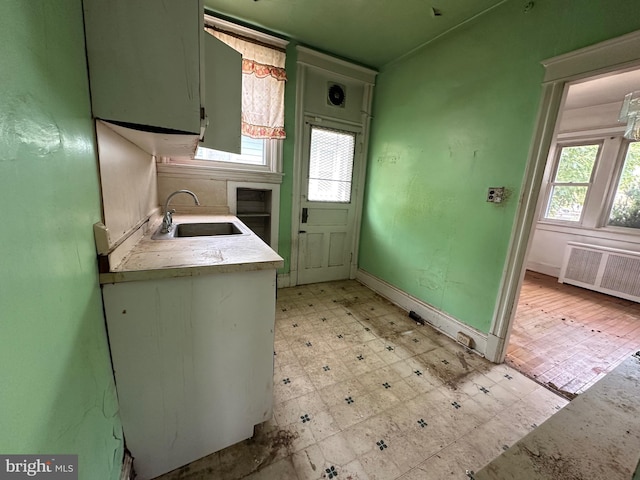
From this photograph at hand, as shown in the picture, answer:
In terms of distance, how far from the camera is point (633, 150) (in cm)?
356

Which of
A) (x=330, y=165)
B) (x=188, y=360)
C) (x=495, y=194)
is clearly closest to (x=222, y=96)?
(x=188, y=360)

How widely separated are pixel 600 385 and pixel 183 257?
1.56 metres

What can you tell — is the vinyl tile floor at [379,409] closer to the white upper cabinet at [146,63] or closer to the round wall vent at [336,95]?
the white upper cabinet at [146,63]

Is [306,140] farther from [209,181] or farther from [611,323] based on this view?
[611,323]

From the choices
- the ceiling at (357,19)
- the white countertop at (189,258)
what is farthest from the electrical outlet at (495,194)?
the white countertop at (189,258)

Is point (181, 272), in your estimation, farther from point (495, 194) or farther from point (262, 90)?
point (262, 90)

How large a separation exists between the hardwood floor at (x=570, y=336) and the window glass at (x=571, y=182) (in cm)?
144

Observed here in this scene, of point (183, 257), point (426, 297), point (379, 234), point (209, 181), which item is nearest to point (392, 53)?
point (379, 234)

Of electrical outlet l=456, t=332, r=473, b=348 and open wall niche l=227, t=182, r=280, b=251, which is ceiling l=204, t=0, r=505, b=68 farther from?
electrical outlet l=456, t=332, r=473, b=348

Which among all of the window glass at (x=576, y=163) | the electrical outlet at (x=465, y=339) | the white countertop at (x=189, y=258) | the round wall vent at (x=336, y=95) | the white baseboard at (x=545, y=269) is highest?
the round wall vent at (x=336, y=95)

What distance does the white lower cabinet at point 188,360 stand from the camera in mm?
974

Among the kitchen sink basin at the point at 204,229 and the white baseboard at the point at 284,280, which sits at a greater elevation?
the kitchen sink basin at the point at 204,229

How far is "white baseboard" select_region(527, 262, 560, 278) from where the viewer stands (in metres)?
4.36

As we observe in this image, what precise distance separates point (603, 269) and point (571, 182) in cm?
153
